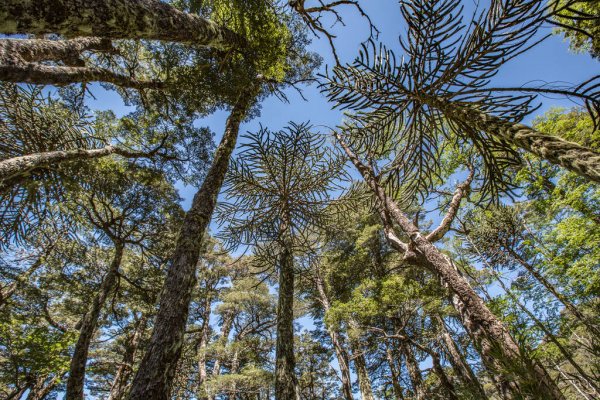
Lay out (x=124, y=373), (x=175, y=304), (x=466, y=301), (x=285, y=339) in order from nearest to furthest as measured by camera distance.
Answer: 1. (x=175, y=304)
2. (x=285, y=339)
3. (x=466, y=301)
4. (x=124, y=373)

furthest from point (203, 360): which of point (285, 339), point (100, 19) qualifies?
point (100, 19)

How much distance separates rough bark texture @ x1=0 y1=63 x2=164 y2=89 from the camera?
136 inches

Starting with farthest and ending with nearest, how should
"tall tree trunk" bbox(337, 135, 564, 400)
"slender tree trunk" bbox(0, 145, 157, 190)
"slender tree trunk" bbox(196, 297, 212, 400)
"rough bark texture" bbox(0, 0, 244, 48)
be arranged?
1. "slender tree trunk" bbox(196, 297, 212, 400)
2. "slender tree trunk" bbox(0, 145, 157, 190)
3. "tall tree trunk" bbox(337, 135, 564, 400)
4. "rough bark texture" bbox(0, 0, 244, 48)

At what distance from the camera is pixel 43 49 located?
14.7ft

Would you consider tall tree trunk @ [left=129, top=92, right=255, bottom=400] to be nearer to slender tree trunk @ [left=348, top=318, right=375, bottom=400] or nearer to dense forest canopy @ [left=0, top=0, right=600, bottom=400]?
dense forest canopy @ [left=0, top=0, right=600, bottom=400]

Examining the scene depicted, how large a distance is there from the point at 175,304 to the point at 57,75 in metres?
5.02

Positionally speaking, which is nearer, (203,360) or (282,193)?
(282,193)

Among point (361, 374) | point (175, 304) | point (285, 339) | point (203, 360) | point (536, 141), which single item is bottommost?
point (536, 141)

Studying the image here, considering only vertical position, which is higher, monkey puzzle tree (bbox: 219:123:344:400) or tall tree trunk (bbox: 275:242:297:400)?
monkey puzzle tree (bbox: 219:123:344:400)

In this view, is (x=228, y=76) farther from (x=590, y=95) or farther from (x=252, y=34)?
(x=590, y=95)

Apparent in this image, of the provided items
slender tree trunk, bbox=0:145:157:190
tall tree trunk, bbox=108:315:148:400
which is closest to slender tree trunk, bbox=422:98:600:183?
slender tree trunk, bbox=0:145:157:190

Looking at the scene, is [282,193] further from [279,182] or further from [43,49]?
[43,49]

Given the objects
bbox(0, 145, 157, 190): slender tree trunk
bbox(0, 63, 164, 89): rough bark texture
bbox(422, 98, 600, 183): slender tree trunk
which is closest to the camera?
bbox(422, 98, 600, 183): slender tree trunk

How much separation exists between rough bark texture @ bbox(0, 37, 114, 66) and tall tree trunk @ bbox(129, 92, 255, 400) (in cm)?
306
